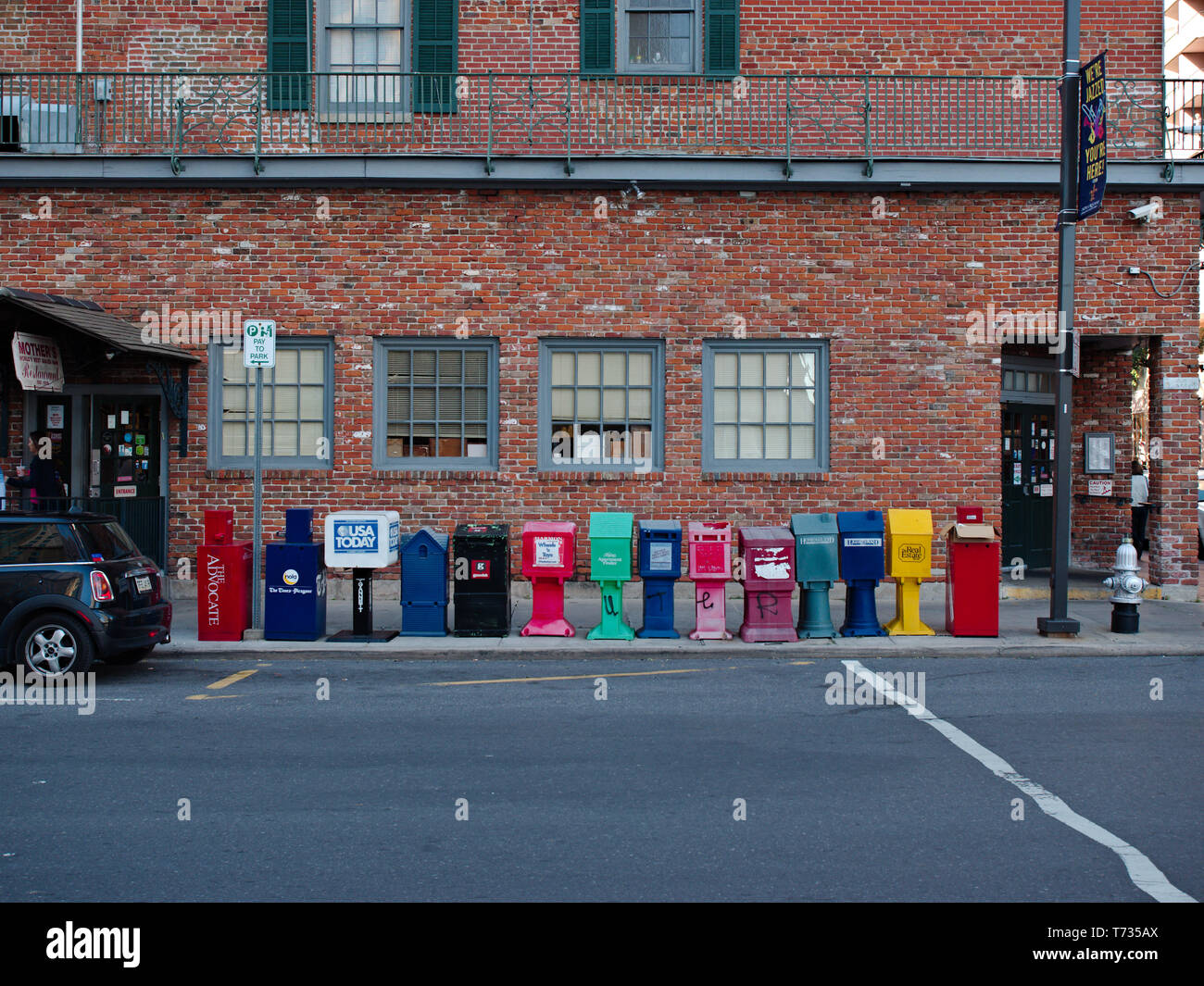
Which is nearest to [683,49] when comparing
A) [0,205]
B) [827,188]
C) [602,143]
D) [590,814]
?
[602,143]

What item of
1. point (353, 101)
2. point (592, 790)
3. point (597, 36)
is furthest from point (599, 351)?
point (592, 790)

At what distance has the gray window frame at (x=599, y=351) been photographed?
49.0ft

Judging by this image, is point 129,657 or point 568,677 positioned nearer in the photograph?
point 568,677

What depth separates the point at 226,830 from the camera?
5770 millimetres

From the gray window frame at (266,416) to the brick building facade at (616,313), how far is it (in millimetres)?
38

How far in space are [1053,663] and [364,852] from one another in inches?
307

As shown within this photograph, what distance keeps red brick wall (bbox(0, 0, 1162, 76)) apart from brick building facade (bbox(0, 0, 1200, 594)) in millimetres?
88

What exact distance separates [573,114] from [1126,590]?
29.1 ft

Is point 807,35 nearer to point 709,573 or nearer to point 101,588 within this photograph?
point 709,573

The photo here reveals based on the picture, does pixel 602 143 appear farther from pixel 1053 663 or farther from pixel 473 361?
pixel 1053 663

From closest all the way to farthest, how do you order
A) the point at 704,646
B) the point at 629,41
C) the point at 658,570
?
the point at 704,646
the point at 658,570
the point at 629,41

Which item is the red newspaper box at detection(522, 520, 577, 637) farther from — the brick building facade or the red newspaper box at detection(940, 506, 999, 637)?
the red newspaper box at detection(940, 506, 999, 637)

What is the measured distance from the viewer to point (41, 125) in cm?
1508

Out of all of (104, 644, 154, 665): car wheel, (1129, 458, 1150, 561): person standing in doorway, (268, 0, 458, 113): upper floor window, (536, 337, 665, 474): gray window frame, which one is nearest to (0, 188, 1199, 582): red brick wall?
(536, 337, 665, 474): gray window frame
